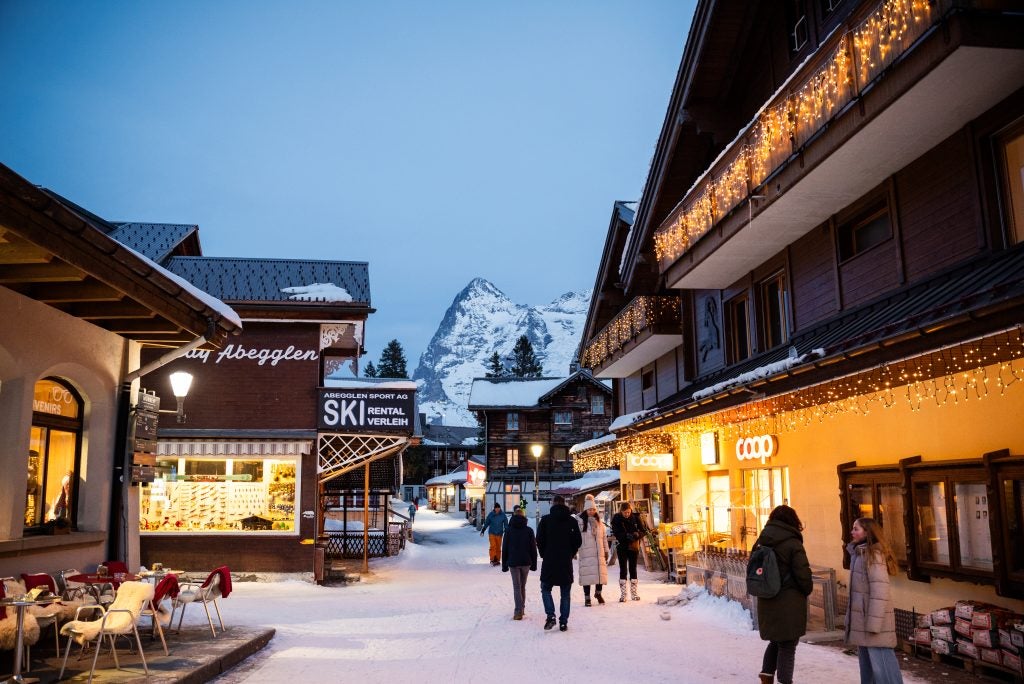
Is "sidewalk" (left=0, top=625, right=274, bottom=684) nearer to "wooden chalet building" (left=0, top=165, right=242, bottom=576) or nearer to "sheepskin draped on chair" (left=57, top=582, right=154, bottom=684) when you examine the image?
"sheepskin draped on chair" (left=57, top=582, right=154, bottom=684)

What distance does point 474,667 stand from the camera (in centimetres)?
907

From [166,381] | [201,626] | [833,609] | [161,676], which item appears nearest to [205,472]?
[166,381]

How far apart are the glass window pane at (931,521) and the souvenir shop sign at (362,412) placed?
39.0 ft

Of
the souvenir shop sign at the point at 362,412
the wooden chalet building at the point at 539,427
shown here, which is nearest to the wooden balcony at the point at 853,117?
the souvenir shop sign at the point at 362,412

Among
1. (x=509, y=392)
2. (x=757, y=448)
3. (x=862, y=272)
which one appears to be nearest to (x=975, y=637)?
(x=862, y=272)

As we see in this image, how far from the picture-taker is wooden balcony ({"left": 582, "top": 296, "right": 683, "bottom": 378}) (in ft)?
66.7

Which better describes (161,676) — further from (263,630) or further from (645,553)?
(645,553)

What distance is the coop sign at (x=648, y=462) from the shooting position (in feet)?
65.4

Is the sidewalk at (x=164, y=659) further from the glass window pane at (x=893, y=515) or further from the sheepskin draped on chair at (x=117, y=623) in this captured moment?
the glass window pane at (x=893, y=515)

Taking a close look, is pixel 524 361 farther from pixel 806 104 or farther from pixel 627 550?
pixel 806 104

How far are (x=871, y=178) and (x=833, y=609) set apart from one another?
599 centimetres

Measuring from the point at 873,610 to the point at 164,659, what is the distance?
709 cm

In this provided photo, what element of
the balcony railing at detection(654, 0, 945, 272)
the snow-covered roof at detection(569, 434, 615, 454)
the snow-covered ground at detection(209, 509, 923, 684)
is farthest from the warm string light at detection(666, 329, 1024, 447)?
the snow-covered roof at detection(569, 434, 615, 454)

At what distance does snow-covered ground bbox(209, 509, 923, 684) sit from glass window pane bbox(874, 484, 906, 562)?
2.00 meters
